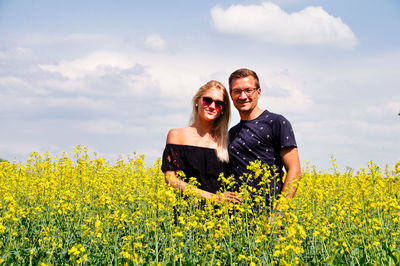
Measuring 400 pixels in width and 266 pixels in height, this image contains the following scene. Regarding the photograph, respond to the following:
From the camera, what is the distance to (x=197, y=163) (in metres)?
4.82

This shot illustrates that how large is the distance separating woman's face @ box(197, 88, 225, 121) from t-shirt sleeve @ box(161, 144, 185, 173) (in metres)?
0.51

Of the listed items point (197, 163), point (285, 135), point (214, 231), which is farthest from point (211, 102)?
point (214, 231)

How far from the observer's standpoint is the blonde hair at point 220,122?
466 cm

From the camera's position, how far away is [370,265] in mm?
3352

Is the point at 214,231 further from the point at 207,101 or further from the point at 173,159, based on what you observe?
the point at 207,101

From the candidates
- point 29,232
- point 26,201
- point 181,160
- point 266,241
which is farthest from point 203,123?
point 26,201

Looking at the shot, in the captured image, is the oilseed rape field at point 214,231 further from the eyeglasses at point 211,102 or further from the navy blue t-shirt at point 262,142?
the eyeglasses at point 211,102

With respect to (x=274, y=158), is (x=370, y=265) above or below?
below

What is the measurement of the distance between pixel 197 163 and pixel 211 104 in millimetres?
706

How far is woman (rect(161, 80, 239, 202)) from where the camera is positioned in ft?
15.6

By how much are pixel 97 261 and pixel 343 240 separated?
7.48ft

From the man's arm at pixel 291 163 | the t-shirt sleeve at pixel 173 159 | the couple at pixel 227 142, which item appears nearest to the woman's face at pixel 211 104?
the couple at pixel 227 142

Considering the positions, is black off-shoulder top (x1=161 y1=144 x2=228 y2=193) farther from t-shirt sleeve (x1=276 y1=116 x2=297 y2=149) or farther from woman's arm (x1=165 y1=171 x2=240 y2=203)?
t-shirt sleeve (x1=276 y1=116 x2=297 y2=149)

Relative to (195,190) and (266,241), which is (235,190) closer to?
(195,190)
